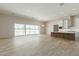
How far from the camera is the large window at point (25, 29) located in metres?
16.3

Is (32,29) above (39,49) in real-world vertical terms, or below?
above

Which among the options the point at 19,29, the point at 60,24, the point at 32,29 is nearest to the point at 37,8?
the point at 19,29

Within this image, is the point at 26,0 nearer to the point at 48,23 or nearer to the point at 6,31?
the point at 6,31

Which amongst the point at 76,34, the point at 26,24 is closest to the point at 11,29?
the point at 26,24

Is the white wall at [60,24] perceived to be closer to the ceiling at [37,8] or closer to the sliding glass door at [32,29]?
the sliding glass door at [32,29]

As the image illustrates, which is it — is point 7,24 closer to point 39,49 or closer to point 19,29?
point 19,29

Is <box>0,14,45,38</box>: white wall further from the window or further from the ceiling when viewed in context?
the ceiling

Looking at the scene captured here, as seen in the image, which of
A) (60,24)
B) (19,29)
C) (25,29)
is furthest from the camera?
(60,24)

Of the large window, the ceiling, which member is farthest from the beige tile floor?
the large window

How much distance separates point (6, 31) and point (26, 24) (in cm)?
455

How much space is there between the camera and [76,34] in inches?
414

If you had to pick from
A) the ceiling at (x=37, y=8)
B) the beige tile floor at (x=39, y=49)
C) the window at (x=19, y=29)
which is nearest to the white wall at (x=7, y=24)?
the window at (x=19, y=29)

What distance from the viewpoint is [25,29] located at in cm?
1789

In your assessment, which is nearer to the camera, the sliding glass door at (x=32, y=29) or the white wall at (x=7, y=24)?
the white wall at (x=7, y=24)
